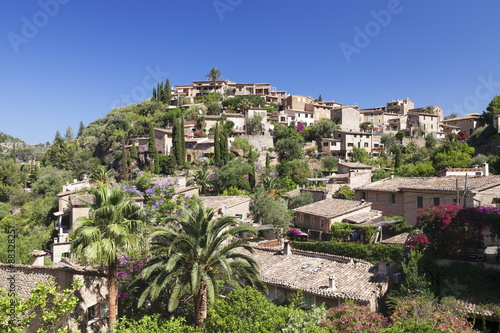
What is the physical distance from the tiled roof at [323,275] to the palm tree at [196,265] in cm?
445

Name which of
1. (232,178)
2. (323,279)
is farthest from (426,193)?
(232,178)

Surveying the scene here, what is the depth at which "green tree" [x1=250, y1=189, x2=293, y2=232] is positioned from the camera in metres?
36.9

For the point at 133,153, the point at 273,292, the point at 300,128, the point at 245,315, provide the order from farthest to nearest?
the point at 300,128 → the point at 133,153 → the point at 273,292 → the point at 245,315

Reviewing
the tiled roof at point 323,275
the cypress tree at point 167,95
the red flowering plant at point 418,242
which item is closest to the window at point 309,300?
the tiled roof at point 323,275

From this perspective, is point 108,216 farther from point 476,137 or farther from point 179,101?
point 179,101

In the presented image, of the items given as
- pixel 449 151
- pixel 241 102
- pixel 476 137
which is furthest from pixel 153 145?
pixel 476 137

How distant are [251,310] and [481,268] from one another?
14.0 meters

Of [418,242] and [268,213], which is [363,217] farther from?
[418,242]

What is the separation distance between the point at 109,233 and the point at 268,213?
2565cm

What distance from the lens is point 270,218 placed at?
121ft

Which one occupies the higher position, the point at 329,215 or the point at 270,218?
the point at 329,215

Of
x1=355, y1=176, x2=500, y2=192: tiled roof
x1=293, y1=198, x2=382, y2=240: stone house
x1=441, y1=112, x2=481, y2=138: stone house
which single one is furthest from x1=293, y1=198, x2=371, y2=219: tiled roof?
x1=441, y1=112, x2=481, y2=138: stone house

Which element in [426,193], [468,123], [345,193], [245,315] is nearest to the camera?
[245,315]

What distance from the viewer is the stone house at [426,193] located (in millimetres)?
28442
